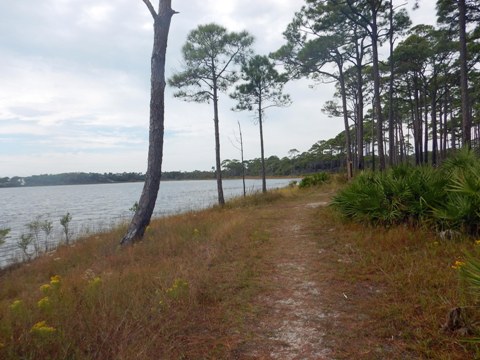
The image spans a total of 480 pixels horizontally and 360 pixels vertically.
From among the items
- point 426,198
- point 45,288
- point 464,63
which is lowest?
point 45,288

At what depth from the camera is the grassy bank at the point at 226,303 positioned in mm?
2566

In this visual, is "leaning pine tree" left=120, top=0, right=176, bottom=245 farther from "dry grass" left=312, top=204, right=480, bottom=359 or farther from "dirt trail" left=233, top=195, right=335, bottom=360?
"dry grass" left=312, top=204, right=480, bottom=359

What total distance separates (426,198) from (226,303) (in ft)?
15.5

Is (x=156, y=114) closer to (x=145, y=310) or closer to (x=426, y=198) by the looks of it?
(x=145, y=310)

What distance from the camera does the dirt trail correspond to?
2.61 m

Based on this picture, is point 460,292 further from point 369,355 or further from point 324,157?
point 324,157

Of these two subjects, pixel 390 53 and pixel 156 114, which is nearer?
pixel 156 114

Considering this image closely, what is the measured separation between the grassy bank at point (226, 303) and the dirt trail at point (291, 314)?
0.10 meters

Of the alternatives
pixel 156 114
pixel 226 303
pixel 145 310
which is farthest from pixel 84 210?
pixel 226 303

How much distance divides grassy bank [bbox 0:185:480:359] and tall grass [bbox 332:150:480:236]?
40cm

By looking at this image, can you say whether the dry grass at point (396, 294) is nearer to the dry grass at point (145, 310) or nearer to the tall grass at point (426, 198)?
the tall grass at point (426, 198)

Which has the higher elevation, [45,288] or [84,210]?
[45,288]

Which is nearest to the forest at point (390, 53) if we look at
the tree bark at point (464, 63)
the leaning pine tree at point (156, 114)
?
the tree bark at point (464, 63)

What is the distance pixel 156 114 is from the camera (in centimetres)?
757
